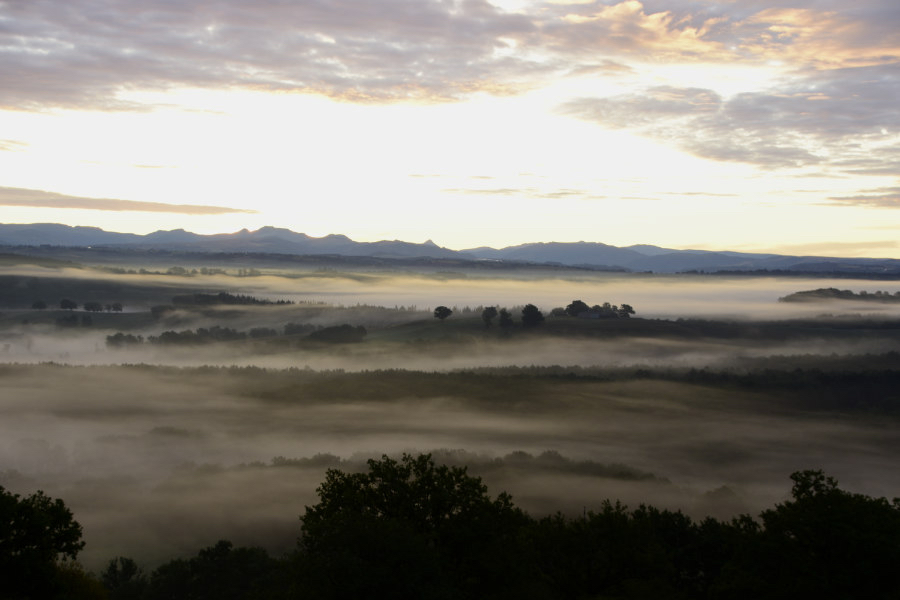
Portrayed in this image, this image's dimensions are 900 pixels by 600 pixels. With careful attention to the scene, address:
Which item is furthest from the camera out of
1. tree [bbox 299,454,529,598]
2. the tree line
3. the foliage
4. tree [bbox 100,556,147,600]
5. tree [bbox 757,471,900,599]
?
tree [bbox 100,556,147,600]

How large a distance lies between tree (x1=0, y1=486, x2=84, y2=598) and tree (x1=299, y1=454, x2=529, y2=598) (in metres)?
12.8

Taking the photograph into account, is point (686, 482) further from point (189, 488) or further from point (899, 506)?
point (899, 506)

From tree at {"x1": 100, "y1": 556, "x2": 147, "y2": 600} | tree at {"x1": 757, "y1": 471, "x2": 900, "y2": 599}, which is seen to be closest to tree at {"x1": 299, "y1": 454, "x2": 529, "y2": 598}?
tree at {"x1": 757, "y1": 471, "x2": 900, "y2": 599}

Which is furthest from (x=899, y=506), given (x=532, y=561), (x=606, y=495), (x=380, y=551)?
(x=606, y=495)

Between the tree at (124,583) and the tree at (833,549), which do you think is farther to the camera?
the tree at (124,583)

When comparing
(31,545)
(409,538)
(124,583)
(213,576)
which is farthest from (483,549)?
(124,583)

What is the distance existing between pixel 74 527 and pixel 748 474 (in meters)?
163

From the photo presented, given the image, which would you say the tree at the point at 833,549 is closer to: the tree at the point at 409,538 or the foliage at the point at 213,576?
the tree at the point at 409,538

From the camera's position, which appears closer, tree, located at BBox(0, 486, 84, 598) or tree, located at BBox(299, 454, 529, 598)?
tree, located at BBox(299, 454, 529, 598)

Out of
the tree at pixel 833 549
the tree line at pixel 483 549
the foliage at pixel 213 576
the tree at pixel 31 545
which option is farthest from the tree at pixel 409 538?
the foliage at pixel 213 576

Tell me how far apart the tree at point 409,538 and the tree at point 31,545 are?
12.8 metres

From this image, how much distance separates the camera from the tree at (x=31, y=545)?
129ft

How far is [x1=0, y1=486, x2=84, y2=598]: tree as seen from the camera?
39188mm

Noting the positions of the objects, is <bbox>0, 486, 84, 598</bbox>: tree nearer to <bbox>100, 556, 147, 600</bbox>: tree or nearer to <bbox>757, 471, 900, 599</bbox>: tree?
<bbox>100, 556, 147, 600</bbox>: tree
